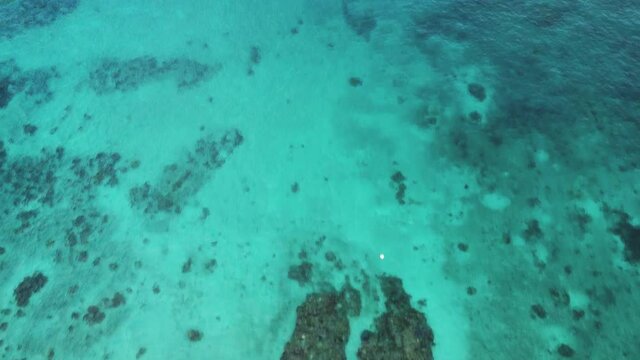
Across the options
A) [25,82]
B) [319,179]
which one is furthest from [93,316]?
[25,82]

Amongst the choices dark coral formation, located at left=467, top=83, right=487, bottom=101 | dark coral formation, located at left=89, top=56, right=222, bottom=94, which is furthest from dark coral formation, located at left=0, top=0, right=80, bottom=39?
dark coral formation, located at left=467, top=83, right=487, bottom=101

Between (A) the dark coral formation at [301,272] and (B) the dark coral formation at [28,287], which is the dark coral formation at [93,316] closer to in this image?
(B) the dark coral formation at [28,287]

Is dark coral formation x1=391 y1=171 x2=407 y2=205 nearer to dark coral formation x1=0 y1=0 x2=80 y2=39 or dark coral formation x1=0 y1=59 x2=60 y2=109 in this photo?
dark coral formation x1=0 y1=59 x2=60 y2=109

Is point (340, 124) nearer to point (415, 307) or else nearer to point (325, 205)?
point (325, 205)

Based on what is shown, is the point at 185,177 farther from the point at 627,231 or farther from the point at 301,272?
the point at 627,231

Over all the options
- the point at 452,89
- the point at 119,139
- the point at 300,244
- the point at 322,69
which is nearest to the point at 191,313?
the point at 300,244
